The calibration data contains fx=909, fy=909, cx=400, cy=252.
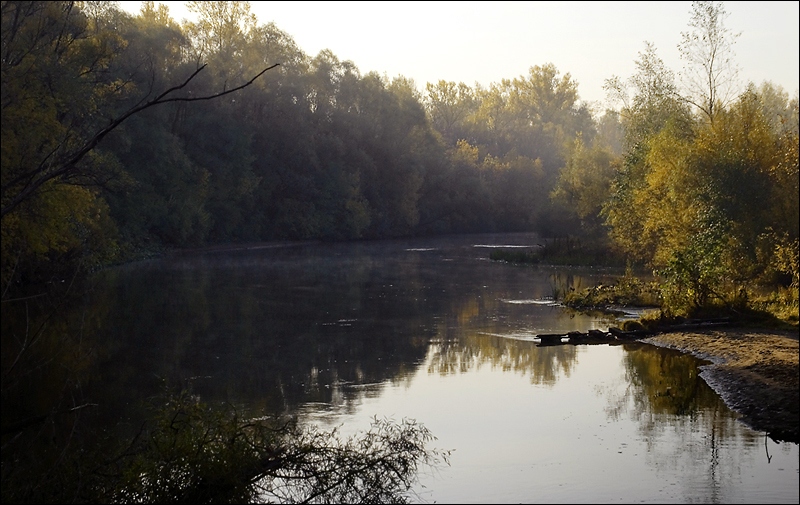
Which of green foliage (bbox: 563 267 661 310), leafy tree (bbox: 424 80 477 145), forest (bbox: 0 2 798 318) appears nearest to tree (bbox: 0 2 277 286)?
forest (bbox: 0 2 798 318)

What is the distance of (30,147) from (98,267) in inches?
679

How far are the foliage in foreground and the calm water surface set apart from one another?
2.70 ft

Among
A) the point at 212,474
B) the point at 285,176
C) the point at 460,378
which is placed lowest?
the point at 460,378

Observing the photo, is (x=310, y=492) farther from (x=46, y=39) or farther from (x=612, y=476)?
(x=46, y=39)

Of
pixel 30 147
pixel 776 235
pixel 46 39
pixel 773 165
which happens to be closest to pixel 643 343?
pixel 776 235

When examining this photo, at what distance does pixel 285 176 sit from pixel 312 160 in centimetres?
255

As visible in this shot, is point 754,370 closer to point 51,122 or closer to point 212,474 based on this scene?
point 212,474

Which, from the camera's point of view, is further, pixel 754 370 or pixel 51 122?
pixel 51 122

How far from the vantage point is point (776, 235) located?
24531 mm

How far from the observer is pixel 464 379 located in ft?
58.3

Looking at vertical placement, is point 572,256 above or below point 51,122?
below

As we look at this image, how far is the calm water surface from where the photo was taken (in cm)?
1110

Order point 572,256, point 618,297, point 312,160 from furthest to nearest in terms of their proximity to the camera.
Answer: point 312,160 < point 572,256 < point 618,297

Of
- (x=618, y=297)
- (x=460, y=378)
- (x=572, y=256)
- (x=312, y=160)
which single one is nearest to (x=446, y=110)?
(x=312, y=160)
